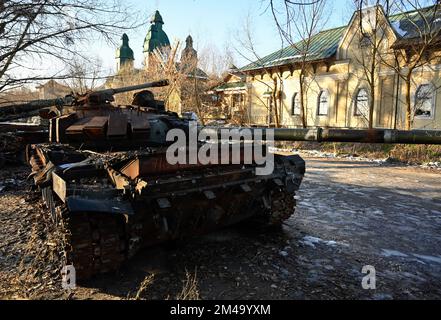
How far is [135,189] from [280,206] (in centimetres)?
227

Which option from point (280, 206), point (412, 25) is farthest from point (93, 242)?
point (412, 25)

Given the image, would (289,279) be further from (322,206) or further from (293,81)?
(293,81)

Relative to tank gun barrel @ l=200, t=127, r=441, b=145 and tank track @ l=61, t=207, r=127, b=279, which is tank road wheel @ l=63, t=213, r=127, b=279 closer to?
tank track @ l=61, t=207, r=127, b=279

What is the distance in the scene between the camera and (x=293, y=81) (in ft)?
73.1

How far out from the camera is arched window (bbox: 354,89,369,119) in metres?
18.9

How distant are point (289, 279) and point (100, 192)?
206 cm

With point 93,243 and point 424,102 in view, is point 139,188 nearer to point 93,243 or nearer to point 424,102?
point 93,243

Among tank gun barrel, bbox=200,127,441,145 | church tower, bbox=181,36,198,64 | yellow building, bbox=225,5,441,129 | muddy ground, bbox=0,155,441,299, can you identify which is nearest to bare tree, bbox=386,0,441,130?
yellow building, bbox=225,5,441,129

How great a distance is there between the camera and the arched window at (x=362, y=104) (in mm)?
18922

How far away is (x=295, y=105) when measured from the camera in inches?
890
